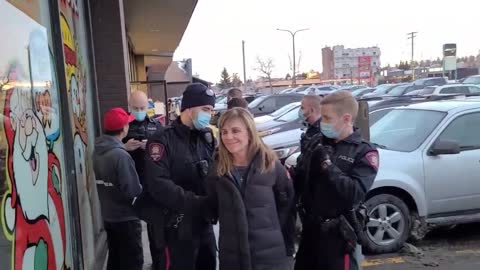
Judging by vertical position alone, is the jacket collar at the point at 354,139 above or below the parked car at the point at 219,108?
above

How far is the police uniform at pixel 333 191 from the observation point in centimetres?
298

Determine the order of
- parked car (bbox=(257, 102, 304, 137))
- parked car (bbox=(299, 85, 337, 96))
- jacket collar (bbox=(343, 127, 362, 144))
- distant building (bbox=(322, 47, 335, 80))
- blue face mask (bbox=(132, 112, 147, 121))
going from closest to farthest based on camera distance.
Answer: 1. jacket collar (bbox=(343, 127, 362, 144))
2. blue face mask (bbox=(132, 112, 147, 121))
3. parked car (bbox=(299, 85, 337, 96))
4. parked car (bbox=(257, 102, 304, 137))
5. distant building (bbox=(322, 47, 335, 80))

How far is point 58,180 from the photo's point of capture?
10.6ft

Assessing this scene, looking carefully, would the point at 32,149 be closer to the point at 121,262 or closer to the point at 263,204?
the point at 263,204

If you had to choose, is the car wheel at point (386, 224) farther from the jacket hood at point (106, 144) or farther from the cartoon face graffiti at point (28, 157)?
the cartoon face graffiti at point (28, 157)

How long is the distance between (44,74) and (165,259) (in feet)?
4.64

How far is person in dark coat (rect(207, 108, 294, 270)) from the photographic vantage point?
2.80m

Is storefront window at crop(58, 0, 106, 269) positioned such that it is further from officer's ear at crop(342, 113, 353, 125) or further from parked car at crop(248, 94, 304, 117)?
parked car at crop(248, 94, 304, 117)

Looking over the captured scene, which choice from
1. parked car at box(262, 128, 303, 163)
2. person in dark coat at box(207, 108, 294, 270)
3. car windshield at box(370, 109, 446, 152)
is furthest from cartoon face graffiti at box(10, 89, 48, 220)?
parked car at box(262, 128, 303, 163)

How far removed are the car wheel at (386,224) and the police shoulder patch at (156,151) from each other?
3.27 meters

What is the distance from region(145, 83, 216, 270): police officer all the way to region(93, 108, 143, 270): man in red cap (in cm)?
70

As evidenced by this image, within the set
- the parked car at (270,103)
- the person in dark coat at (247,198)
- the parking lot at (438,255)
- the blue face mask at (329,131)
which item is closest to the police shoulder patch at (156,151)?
the person in dark coat at (247,198)

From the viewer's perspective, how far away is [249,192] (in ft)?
9.31

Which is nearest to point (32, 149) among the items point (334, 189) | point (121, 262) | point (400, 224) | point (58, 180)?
point (58, 180)
